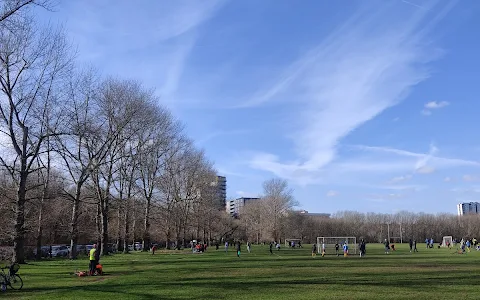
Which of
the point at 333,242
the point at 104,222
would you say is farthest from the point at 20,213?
the point at 333,242

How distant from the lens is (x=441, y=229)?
506ft

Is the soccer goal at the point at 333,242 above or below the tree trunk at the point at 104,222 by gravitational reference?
below

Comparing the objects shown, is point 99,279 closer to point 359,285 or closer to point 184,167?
point 359,285

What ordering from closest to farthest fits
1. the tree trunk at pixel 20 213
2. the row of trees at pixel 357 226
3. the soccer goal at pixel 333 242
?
the tree trunk at pixel 20 213 → the soccer goal at pixel 333 242 → the row of trees at pixel 357 226

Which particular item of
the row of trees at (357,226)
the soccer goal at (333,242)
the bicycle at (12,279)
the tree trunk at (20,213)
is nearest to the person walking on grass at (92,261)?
the bicycle at (12,279)

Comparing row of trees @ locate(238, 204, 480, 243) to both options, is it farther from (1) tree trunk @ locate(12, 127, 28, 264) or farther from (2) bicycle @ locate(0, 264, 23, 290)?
(2) bicycle @ locate(0, 264, 23, 290)

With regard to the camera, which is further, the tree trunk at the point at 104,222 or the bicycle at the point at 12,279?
the tree trunk at the point at 104,222

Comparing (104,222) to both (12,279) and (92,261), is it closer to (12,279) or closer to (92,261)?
(92,261)

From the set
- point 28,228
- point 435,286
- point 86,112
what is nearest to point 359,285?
point 435,286

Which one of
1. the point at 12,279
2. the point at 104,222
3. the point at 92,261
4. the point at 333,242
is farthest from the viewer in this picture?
the point at 333,242

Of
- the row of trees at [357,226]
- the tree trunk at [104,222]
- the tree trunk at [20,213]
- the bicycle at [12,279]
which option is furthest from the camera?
the row of trees at [357,226]

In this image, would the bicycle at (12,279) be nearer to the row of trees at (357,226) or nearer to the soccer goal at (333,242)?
the soccer goal at (333,242)

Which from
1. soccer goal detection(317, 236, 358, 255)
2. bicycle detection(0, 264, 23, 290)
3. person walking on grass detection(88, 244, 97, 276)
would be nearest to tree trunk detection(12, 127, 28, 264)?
person walking on grass detection(88, 244, 97, 276)

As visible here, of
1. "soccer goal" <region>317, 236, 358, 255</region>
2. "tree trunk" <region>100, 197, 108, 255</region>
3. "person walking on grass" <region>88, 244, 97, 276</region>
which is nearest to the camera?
"person walking on grass" <region>88, 244, 97, 276</region>
